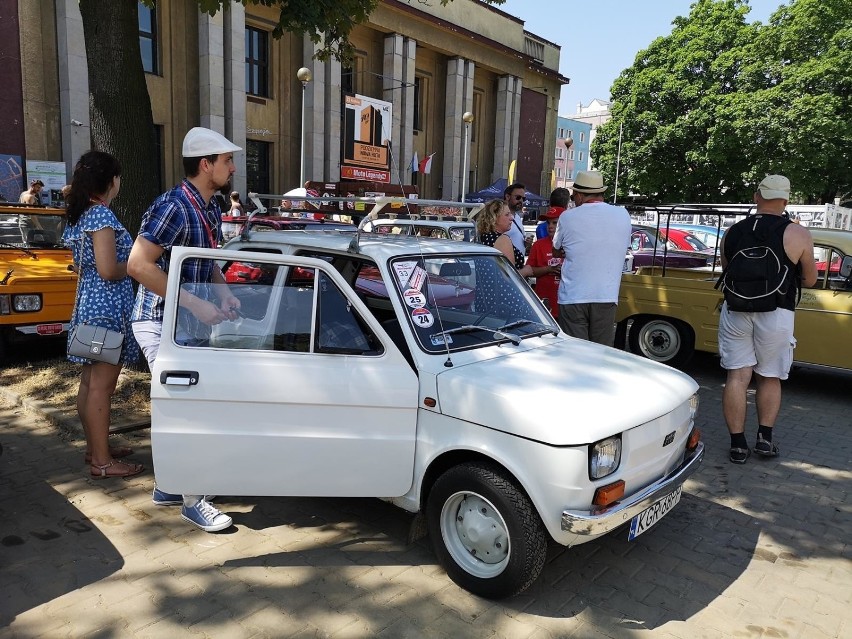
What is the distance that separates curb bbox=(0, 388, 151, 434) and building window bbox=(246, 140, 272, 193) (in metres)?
17.6

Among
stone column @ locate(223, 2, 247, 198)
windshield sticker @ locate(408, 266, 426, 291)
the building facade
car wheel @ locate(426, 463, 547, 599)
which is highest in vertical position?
the building facade

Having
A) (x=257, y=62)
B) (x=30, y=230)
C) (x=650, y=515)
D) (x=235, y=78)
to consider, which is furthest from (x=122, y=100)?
(x=257, y=62)

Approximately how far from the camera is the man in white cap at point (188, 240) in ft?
11.3

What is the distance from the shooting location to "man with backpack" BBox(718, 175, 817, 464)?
4789 mm

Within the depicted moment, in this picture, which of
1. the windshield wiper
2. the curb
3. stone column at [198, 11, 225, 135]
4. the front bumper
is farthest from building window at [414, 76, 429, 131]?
the front bumper

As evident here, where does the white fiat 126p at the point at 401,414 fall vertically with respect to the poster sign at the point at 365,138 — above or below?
below

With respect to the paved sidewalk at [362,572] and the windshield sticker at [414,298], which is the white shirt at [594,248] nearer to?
the paved sidewalk at [362,572]

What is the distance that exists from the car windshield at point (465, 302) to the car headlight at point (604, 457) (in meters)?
0.88

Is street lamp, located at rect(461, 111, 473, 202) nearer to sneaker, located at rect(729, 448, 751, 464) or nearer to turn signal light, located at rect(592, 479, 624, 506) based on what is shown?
sneaker, located at rect(729, 448, 751, 464)

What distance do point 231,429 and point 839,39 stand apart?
3453 cm

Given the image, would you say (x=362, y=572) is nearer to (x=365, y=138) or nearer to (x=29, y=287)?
(x=29, y=287)

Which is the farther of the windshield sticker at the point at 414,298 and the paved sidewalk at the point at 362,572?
the windshield sticker at the point at 414,298

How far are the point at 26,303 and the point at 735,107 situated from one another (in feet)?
104

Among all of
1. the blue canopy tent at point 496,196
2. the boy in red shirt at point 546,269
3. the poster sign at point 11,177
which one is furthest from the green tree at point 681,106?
the boy in red shirt at point 546,269
